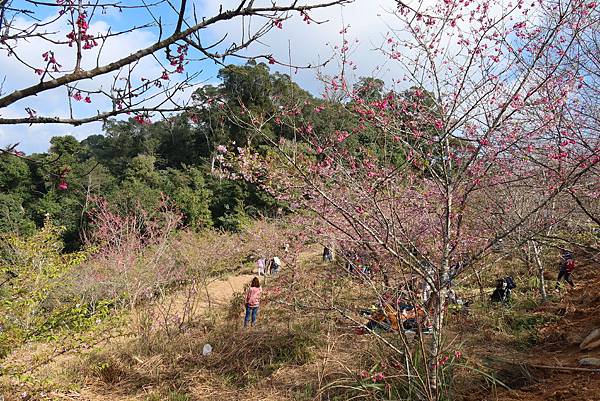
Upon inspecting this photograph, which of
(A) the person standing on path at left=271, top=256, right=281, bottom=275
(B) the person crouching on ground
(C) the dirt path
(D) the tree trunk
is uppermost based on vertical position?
(D) the tree trunk

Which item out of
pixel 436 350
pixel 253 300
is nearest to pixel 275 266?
pixel 253 300

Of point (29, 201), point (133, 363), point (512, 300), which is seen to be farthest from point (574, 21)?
point (29, 201)

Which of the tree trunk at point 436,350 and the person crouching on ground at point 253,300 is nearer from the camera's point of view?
the tree trunk at point 436,350

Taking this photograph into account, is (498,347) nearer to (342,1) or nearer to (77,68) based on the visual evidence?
(342,1)

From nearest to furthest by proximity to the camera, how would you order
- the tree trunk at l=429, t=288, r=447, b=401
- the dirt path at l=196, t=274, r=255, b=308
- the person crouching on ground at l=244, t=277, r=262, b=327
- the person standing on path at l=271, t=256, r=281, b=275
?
the tree trunk at l=429, t=288, r=447, b=401 < the person crouching on ground at l=244, t=277, r=262, b=327 < the dirt path at l=196, t=274, r=255, b=308 < the person standing on path at l=271, t=256, r=281, b=275

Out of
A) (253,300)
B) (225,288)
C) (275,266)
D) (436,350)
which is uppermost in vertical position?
(436,350)

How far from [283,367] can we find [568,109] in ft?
15.0

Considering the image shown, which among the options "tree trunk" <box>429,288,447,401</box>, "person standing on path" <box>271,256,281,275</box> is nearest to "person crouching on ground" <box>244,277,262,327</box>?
"tree trunk" <box>429,288,447,401</box>

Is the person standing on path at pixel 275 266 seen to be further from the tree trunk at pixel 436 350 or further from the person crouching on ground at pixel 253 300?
the tree trunk at pixel 436 350

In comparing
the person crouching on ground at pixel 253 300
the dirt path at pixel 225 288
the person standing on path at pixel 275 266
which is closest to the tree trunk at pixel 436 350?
the person crouching on ground at pixel 253 300

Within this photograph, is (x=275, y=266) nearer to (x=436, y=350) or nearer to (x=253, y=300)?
(x=253, y=300)

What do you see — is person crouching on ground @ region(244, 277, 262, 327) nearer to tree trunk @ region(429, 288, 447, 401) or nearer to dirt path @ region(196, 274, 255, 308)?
dirt path @ region(196, 274, 255, 308)

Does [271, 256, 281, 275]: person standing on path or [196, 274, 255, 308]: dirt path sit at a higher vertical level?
[271, 256, 281, 275]: person standing on path

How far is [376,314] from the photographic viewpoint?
565 centimetres
